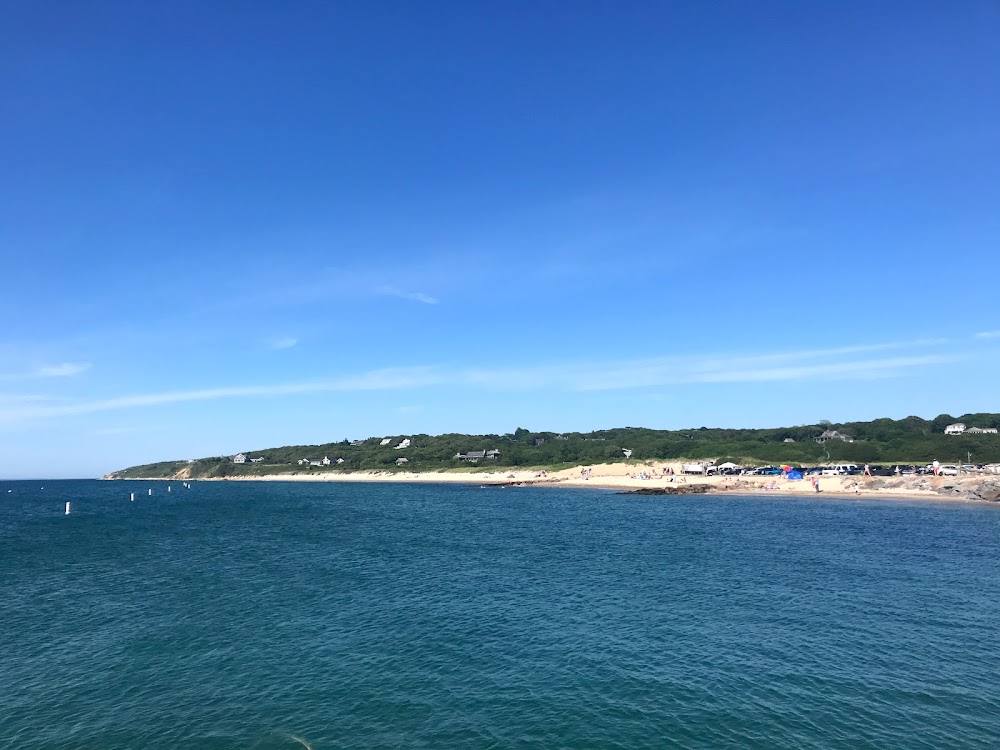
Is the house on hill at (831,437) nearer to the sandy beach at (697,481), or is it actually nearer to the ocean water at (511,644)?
the sandy beach at (697,481)

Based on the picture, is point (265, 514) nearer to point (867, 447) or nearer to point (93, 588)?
point (93, 588)

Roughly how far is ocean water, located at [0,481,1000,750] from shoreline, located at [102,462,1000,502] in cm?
4169

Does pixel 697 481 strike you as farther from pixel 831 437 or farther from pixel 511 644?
pixel 511 644

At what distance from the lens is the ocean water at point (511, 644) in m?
20.3

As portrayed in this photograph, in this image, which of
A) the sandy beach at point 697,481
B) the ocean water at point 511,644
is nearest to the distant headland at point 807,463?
the sandy beach at point 697,481

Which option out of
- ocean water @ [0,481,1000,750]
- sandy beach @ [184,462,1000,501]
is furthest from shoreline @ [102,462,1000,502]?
ocean water @ [0,481,1000,750]

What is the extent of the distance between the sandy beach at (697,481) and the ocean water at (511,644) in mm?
43087

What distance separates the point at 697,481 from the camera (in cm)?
13062

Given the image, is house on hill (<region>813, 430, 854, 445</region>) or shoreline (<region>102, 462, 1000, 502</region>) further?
house on hill (<region>813, 430, 854, 445</region>)

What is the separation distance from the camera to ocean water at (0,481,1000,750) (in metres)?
20.3

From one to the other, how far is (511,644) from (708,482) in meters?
108

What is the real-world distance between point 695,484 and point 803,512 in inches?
1676

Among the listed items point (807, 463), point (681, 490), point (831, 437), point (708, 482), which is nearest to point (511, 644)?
point (681, 490)

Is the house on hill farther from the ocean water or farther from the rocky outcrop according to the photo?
the ocean water
